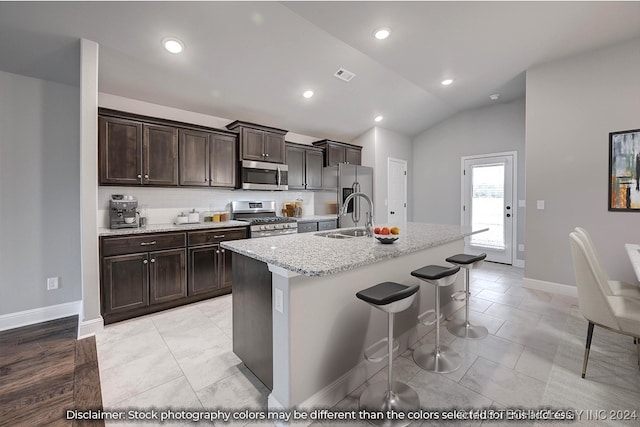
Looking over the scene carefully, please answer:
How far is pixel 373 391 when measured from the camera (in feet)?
5.70

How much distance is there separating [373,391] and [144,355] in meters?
1.80

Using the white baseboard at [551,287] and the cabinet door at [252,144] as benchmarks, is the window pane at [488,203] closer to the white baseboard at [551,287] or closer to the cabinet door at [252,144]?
the white baseboard at [551,287]

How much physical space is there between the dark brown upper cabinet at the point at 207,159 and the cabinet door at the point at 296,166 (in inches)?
39.9

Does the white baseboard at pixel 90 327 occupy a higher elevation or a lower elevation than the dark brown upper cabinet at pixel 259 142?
lower

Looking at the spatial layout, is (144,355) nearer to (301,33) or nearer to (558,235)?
(301,33)

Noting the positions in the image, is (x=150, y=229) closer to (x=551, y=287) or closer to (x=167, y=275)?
(x=167, y=275)

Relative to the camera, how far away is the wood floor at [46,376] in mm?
1637

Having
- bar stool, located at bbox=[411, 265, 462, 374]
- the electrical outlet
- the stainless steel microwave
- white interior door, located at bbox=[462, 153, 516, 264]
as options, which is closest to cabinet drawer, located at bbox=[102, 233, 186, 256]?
the electrical outlet

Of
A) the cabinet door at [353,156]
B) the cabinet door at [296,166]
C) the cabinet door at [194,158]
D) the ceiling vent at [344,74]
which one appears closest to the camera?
the cabinet door at [194,158]

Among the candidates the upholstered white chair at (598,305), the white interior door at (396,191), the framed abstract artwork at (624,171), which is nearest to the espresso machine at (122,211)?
the upholstered white chair at (598,305)

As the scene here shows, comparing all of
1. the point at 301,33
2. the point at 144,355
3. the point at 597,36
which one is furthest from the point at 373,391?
the point at 597,36

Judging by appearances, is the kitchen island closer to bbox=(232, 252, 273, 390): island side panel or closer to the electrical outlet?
bbox=(232, 252, 273, 390): island side panel

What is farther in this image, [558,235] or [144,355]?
[558,235]

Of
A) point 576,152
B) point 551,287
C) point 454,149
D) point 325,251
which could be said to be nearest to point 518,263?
point 551,287
